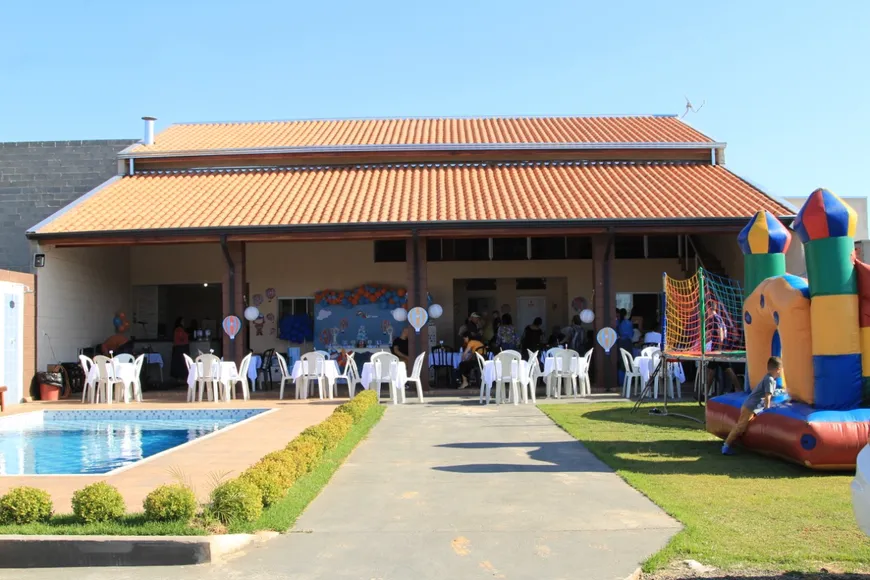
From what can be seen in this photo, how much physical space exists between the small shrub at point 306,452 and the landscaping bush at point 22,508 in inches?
82.3

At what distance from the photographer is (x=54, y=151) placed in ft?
68.4

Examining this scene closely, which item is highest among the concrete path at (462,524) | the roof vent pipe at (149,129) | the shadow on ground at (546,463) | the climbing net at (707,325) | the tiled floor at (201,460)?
the roof vent pipe at (149,129)

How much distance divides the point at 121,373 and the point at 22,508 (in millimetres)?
10108

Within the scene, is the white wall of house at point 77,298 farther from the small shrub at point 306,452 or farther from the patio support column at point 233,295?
the small shrub at point 306,452

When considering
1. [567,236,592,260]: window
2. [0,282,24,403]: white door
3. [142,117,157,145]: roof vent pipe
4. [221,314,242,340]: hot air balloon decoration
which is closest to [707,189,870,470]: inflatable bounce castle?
[221,314,242,340]: hot air balloon decoration

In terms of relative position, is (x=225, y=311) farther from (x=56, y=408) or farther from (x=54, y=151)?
(x=54, y=151)

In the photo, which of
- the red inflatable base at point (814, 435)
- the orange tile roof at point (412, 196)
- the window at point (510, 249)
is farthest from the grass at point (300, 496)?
the window at point (510, 249)

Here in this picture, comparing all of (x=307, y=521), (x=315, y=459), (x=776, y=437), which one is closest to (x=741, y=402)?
(x=776, y=437)

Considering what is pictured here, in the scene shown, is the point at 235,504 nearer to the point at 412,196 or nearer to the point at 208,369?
the point at 208,369

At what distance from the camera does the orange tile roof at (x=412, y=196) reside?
52.1ft

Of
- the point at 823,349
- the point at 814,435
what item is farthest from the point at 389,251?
the point at 814,435

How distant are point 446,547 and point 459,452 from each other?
3.79m

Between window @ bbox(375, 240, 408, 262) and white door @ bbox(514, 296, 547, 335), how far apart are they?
10.9 feet

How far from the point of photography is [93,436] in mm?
11828
